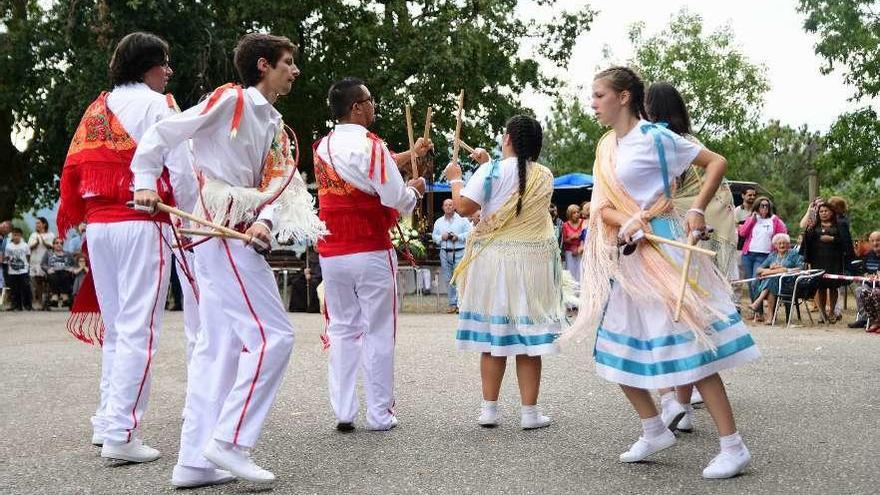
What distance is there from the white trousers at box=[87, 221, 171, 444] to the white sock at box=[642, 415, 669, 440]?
2.50 meters

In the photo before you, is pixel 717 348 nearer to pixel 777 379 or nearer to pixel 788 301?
pixel 777 379

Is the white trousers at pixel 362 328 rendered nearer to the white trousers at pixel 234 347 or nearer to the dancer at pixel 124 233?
the dancer at pixel 124 233

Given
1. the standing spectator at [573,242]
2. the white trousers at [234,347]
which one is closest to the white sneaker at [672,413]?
the white trousers at [234,347]

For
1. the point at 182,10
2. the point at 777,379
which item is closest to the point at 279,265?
the point at 182,10

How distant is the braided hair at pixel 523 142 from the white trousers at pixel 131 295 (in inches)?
80.2

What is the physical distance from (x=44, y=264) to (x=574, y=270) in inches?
405

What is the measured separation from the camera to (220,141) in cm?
453

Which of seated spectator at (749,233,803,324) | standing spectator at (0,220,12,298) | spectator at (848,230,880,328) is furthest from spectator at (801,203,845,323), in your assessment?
standing spectator at (0,220,12,298)

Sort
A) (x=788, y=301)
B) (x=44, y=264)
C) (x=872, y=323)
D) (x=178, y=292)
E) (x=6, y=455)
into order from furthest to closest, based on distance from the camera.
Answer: (x=44, y=264)
(x=178, y=292)
(x=788, y=301)
(x=872, y=323)
(x=6, y=455)

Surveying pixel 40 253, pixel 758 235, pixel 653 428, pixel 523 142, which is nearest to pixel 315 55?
pixel 40 253

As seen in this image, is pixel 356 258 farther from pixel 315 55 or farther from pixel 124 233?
pixel 315 55

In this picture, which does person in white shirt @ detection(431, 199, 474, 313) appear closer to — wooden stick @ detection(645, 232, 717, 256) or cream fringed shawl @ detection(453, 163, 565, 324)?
cream fringed shawl @ detection(453, 163, 565, 324)

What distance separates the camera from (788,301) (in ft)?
45.3

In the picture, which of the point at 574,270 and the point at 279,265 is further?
the point at 279,265
